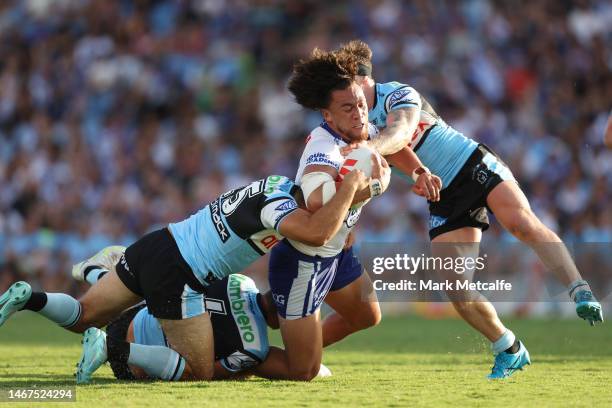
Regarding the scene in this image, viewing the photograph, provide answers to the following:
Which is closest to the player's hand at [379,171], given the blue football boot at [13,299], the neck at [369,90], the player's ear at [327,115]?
the player's ear at [327,115]

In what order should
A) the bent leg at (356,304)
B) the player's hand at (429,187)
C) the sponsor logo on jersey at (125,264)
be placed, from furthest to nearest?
the bent leg at (356,304) < the sponsor logo on jersey at (125,264) < the player's hand at (429,187)

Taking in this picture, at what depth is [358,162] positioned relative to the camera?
6.40 meters

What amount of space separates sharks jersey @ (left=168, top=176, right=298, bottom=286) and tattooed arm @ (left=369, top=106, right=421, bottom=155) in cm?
67

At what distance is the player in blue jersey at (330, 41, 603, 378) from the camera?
273 inches

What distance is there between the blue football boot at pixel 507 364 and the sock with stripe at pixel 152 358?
2.09 meters

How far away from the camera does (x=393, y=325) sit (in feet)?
40.8

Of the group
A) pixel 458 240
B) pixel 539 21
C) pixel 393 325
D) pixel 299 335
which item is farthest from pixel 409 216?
pixel 299 335

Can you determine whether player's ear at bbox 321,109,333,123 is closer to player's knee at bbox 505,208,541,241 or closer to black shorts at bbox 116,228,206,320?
black shorts at bbox 116,228,206,320

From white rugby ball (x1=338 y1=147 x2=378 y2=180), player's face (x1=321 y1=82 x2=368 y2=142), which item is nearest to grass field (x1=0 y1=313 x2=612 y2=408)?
white rugby ball (x1=338 y1=147 x2=378 y2=180)

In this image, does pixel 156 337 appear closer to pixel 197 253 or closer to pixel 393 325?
pixel 197 253

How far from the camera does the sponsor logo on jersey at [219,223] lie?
6.50 meters

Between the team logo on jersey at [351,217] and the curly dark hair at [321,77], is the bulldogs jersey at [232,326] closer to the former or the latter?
the team logo on jersey at [351,217]

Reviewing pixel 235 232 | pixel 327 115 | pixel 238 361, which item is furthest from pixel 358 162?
pixel 238 361

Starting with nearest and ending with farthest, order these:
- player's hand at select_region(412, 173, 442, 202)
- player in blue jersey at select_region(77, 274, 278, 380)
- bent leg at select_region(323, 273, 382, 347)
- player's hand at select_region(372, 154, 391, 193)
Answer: player's hand at select_region(372, 154, 391, 193), player's hand at select_region(412, 173, 442, 202), player in blue jersey at select_region(77, 274, 278, 380), bent leg at select_region(323, 273, 382, 347)
